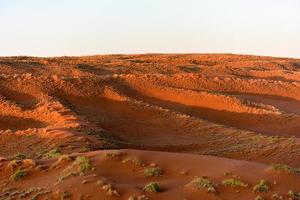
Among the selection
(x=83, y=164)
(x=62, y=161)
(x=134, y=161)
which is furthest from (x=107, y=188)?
(x=62, y=161)

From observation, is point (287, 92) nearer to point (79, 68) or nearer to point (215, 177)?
point (79, 68)

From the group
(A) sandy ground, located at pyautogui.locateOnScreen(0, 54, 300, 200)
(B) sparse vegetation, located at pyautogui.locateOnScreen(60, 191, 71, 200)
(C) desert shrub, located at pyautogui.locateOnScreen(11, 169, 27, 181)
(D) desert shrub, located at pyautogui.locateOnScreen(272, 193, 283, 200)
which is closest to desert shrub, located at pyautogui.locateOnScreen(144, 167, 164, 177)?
(A) sandy ground, located at pyautogui.locateOnScreen(0, 54, 300, 200)

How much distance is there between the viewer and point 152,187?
34.6 feet

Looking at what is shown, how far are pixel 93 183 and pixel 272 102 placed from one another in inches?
934

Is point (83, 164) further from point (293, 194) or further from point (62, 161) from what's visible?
point (293, 194)

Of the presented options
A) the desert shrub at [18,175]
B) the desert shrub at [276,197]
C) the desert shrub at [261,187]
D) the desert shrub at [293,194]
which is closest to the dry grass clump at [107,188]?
the desert shrub at [18,175]

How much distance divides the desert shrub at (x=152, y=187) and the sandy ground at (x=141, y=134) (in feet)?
0.34

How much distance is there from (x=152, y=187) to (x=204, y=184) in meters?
1.02

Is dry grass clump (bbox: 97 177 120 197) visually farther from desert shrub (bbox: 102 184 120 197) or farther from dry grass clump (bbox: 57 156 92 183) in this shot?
dry grass clump (bbox: 57 156 92 183)

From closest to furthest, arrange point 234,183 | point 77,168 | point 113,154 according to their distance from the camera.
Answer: point 234,183 → point 77,168 → point 113,154

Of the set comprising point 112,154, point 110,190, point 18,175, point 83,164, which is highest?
point 112,154

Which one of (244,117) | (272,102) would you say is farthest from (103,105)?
(272,102)

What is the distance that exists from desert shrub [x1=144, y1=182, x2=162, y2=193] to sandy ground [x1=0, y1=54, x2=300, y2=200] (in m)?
0.10

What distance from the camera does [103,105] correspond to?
26375 mm
